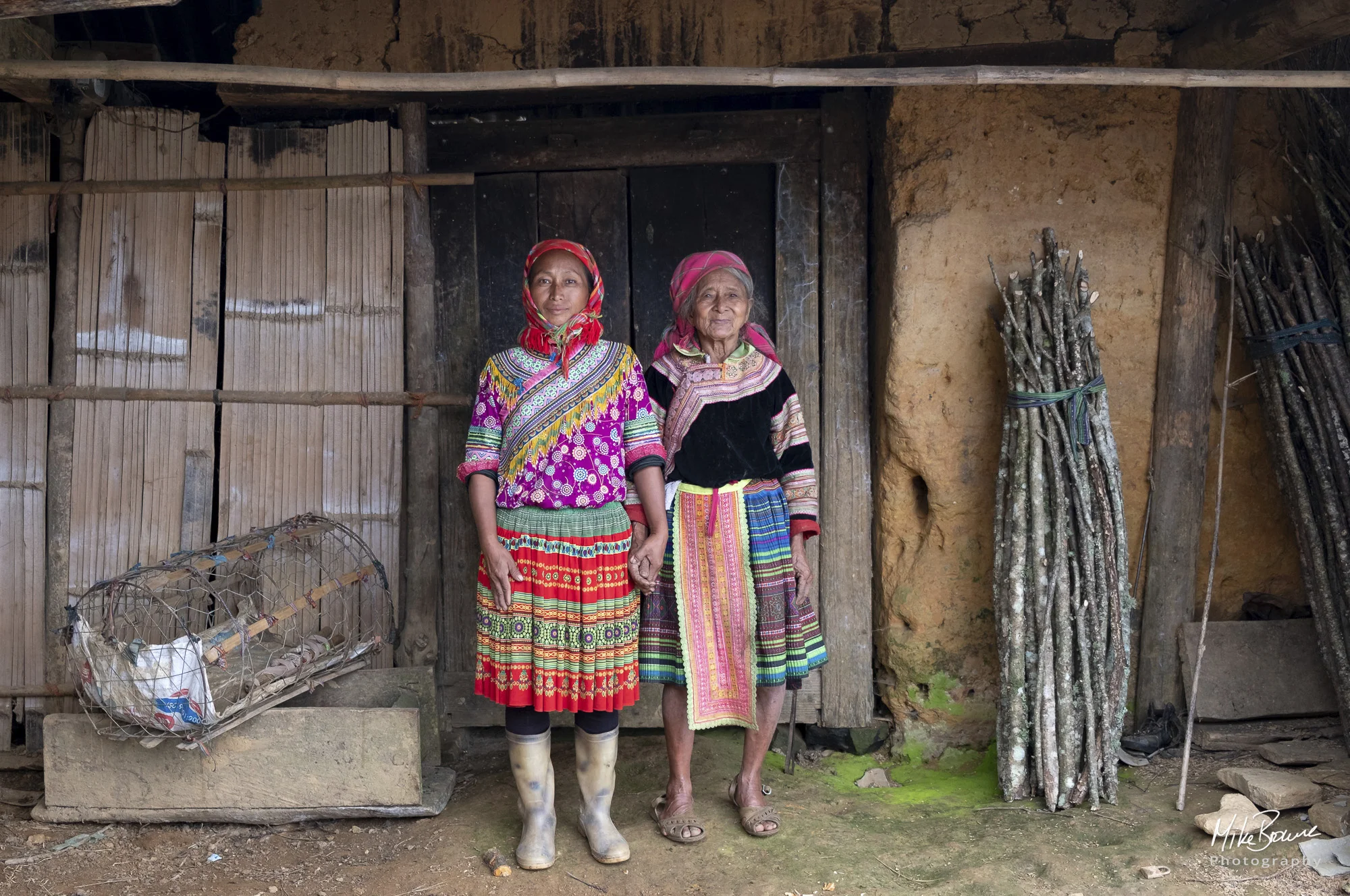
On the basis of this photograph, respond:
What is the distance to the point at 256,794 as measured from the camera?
3512mm

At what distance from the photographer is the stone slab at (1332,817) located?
3221 millimetres

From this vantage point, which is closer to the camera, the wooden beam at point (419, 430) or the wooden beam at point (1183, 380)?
the wooden beam at point (1183, 380)

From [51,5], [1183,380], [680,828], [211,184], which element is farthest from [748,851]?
[211,184]

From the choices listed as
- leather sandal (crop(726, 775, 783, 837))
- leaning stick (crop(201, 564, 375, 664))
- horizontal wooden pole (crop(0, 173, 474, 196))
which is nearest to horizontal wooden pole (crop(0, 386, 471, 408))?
leaning stick (crop(201, 564, 375, 664))

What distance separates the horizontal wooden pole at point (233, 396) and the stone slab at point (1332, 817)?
310cm

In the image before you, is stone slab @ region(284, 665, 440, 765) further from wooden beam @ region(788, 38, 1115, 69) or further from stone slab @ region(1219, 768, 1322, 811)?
stone slab @ region(1219, 768, 1322, 811)

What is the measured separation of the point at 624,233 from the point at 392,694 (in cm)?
190

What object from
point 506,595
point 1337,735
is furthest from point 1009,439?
point 506,595

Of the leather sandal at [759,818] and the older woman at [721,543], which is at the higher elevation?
the older woman at [721,543]

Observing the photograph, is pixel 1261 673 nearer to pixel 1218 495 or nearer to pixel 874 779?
pixel 1218 495

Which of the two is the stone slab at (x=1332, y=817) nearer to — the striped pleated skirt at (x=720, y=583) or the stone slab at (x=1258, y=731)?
the stone slab at (x=1258, y=731)

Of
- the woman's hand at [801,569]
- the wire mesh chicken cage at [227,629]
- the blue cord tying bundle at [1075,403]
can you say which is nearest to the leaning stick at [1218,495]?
the blue cord tying bundle at [1075,403]

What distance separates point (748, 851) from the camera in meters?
3.40

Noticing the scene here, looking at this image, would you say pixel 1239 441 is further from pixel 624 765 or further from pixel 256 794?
pixel 256 794
